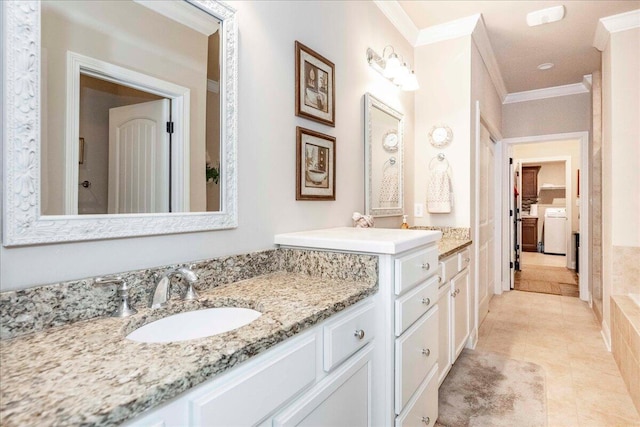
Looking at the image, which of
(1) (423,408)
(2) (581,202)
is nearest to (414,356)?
(1) (423,408)

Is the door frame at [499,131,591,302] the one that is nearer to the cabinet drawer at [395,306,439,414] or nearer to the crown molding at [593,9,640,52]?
the crown molding at [593,9,640,52]

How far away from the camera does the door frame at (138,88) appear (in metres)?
0.90

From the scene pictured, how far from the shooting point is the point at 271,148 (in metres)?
1.53

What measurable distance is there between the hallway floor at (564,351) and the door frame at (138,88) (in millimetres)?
2204

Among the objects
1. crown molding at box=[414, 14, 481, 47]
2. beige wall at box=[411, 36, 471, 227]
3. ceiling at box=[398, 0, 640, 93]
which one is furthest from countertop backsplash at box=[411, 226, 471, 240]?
ceiling at box=[398, 0, 640, 93]

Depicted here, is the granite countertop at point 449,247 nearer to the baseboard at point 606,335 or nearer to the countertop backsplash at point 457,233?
the countertop backsplash at point 457,233

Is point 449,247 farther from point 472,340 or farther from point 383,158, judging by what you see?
point 472,340

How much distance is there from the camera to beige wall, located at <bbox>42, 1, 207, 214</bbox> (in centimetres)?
86

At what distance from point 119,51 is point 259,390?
0.99 m

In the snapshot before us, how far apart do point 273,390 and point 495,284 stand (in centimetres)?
451

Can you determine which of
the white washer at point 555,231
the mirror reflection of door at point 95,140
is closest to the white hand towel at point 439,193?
the mirror reflection of door at point 95,140

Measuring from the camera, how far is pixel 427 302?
1.61 meters

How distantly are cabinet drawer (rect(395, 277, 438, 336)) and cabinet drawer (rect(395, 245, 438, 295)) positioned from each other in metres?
0.04

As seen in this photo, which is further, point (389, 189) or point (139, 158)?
point (389, 189)
